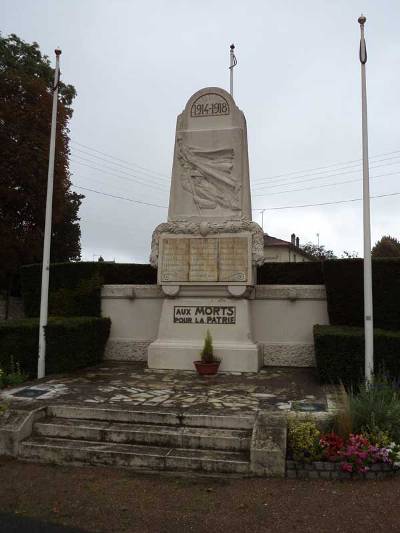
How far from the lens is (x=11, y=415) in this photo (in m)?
5.48

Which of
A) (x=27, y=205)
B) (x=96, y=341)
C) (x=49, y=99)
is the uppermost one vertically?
(x=49, y=99)

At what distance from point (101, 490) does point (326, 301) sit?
260 inches

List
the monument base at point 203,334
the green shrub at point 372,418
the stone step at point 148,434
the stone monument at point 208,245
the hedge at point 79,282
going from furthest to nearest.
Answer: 1. the hedge at point 79,282
2. the stone monument at point 208,245
3. the monument base at point 203,334
4. the stone step at point 148,434
5. the green shrub at point 372,418

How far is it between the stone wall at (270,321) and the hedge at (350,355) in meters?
2.04

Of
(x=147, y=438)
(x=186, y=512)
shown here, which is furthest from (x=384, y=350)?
(x=186, y=512)

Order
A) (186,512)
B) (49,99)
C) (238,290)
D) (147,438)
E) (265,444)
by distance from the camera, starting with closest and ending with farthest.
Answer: (186,512)
(265,444)
(147,438)
(238,290)
(49,99)

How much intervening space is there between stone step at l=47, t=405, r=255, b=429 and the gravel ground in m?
0.82

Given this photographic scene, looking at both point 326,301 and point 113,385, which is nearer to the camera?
point 113,385

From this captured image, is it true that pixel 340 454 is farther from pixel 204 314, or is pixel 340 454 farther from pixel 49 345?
pixel 49 345

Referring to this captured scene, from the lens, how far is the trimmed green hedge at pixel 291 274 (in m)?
10.7

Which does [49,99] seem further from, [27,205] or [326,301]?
[326,301]

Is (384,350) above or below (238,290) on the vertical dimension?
below

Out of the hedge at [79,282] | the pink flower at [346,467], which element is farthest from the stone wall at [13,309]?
the pink flower at [346,467]

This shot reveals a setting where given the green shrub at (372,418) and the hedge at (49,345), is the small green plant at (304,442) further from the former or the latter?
the hedge at (49,345)
